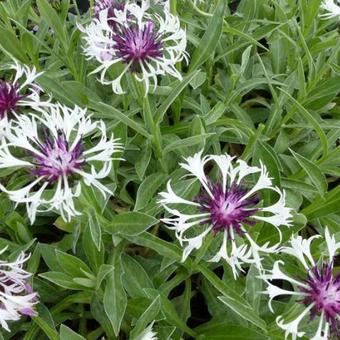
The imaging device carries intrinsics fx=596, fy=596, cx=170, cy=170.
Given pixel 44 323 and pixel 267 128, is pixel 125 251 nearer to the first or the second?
pixel 44 323

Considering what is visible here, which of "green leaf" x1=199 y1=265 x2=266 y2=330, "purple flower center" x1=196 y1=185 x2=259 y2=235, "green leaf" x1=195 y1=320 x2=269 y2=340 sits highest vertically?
"purple flower center" x1=196 y1=185 x2=259 y2=235

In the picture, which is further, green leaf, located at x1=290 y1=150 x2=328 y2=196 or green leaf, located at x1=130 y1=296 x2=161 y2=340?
green leaf, located at x1=290 y1=150 x2=328 y2=196

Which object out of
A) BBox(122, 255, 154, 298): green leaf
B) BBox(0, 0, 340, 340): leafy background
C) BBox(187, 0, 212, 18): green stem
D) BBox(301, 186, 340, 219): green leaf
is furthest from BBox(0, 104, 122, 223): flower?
BBox(187, 0, 212, 18): green stem

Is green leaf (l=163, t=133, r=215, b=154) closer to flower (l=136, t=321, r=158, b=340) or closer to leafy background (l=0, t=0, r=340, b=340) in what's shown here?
leafy background (l=0, t=0, r=340, b=340)

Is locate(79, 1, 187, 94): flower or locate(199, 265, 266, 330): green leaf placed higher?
locate(79, 1, 187, 94): flower

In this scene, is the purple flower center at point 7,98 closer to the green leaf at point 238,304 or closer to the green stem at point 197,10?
the green leaf at point 238,304

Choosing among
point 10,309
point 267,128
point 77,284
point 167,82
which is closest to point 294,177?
point 267,128

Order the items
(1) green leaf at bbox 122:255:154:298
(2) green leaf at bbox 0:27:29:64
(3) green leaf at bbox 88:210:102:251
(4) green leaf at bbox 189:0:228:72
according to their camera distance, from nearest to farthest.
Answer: (3) green leaf at bbox 88:210:102:251 → (1) green leaf at bbox 122:255:154:298 → (4) green leaf at bbox 189:0:228:72 → (2) green leaf at bbox 0:27:29:64
